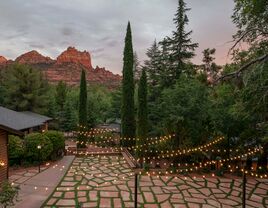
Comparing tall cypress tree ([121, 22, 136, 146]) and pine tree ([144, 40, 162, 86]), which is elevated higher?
pine tree ([144, 40, 162, 86])

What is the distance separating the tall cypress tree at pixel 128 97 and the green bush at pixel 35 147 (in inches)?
260

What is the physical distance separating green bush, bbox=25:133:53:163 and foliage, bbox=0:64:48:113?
16.5 metres

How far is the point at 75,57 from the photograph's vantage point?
186750 millimetres

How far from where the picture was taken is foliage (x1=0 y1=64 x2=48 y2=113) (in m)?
30.7

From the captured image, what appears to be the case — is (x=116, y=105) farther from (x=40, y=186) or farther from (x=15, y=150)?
(x=40, y=186)

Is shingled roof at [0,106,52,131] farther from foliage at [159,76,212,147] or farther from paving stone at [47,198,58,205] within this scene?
foliage at [159,76,212,147]

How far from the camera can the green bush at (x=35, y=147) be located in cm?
1535

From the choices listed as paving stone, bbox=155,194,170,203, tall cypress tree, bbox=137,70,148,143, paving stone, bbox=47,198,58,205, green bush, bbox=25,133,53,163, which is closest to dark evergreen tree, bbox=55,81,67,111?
green bush, bbox=25,133,53,163

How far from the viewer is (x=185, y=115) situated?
15.4m

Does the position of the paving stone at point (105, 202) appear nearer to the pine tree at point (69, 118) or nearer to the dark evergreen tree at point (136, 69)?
the pine tree at point (69, 118)

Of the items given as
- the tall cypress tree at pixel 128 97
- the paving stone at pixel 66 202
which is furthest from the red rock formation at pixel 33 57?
the paving stone at pixel 66 202

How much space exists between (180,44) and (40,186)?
59.8 ft

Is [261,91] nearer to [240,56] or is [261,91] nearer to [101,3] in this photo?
[240,56]

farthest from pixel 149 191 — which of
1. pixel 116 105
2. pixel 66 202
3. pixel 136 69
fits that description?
pixel 136 69
